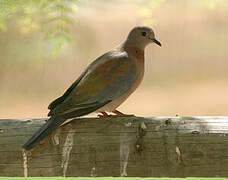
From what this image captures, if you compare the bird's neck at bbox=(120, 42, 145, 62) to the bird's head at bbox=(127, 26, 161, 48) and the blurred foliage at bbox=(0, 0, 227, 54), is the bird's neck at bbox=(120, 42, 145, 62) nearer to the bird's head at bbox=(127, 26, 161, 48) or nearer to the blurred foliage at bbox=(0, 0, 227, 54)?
the bird's head at bbox=(127, 26, 161, 48)

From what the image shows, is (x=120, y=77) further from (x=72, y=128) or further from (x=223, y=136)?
(x=223, y=136)

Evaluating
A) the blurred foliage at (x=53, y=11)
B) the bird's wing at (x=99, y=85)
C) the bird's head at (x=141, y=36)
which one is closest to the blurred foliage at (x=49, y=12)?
the blurred foliage at (x=53, y=11)

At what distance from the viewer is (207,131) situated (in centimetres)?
172

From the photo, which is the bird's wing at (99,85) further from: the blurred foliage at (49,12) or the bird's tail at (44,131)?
the blurred foliage at (49,12)

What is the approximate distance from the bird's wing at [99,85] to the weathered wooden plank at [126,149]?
6.8 inches

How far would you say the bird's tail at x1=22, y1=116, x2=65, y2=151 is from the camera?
172cm

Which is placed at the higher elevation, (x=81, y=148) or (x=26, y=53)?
(x=26, y=53)

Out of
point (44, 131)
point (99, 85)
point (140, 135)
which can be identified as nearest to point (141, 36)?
point (99, 85)

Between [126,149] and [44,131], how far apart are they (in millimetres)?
375

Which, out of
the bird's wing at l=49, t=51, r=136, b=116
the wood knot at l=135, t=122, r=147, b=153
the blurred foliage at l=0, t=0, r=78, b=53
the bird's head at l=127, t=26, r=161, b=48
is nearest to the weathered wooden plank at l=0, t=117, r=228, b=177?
the wood knot at l=135, t=122, r=147, b=153

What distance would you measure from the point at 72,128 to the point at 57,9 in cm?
154

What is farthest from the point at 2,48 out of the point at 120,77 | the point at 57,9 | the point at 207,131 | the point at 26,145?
the point at 207,131

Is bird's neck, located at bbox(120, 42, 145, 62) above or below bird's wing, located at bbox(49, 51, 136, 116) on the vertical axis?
above

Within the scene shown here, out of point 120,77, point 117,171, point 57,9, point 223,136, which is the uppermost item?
point 57,9
